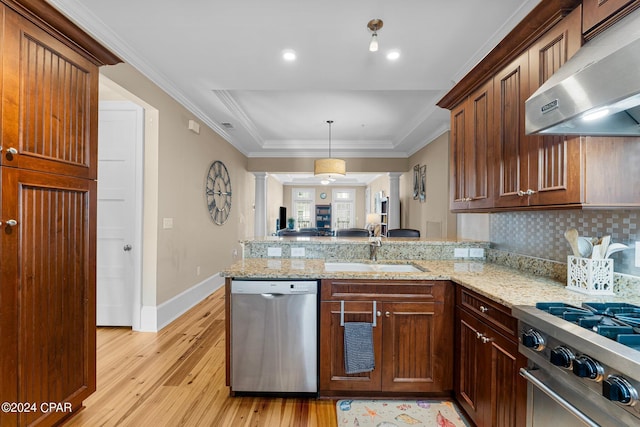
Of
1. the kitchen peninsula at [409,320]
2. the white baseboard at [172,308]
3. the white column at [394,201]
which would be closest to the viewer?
the kitchen peninsula at [409,320]

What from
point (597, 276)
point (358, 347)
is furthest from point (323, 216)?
point (597, 276)

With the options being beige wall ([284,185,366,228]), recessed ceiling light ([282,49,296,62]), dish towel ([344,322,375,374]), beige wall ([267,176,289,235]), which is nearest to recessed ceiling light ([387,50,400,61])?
recessed ceiling light ([282,49,296,62])

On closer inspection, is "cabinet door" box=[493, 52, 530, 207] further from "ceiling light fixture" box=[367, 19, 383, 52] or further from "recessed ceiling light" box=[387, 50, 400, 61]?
"recessed ceiling light" box=[387, 50, 400, 61]

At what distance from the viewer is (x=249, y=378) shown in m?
1.95

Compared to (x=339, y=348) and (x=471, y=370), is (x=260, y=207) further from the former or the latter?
(x=471, y=370)

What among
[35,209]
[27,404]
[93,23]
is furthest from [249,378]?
[93,23]

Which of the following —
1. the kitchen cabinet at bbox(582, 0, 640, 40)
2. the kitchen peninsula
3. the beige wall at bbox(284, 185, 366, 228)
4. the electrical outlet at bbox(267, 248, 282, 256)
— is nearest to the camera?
the kitchen cabinet at bbox(582, 0, 640, 40)

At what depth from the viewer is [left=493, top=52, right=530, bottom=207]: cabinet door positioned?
1.62 meters

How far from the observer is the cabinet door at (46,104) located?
1.33 metres

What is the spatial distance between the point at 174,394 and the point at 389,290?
166 cm

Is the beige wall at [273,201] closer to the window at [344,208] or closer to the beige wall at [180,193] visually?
the window at [344,208]

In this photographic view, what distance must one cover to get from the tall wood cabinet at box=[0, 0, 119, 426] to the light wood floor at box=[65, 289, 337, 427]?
0.25 m

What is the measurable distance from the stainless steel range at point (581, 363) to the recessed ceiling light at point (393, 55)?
7.18 ft

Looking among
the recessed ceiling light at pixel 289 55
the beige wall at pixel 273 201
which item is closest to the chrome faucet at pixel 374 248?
the recessed ceiling light at pixel 289 55
